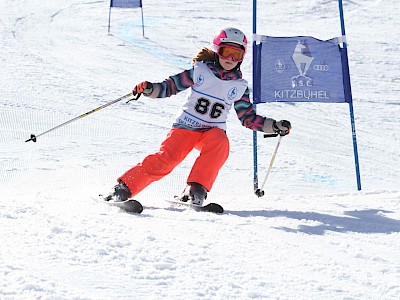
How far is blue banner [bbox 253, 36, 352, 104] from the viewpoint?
519cm

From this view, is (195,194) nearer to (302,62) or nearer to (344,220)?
(344,220)

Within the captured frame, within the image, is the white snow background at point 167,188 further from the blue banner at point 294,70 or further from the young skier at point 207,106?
the blue banner at point 294,70

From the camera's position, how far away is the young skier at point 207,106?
4.34m

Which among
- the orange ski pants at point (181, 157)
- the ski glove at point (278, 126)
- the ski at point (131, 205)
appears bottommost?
the ski at point (131, 205)

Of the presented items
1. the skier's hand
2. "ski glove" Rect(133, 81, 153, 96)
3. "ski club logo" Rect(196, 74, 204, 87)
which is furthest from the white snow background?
"ski club logo" Rect(196, 74, 204, 87)

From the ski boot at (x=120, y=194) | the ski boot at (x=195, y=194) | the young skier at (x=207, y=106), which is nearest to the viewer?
the ski boot at (x=120, y=194)

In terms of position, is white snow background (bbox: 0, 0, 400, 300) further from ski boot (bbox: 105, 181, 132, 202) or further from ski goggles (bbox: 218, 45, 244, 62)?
ski goggles (bbox: 218, 45, 244, 62)

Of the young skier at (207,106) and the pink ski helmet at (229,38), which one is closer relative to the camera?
the young skier at (207,106)

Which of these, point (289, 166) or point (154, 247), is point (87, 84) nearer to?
point (289, 166)

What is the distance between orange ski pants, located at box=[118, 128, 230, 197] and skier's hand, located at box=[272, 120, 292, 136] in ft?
1.16

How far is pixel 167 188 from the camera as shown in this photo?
5582mm

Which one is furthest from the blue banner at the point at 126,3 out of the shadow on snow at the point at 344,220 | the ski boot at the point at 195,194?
the shadow on snow at the point at 344,220

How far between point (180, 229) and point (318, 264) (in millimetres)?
743

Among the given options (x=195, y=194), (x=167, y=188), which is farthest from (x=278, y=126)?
(x=167, y=188)
